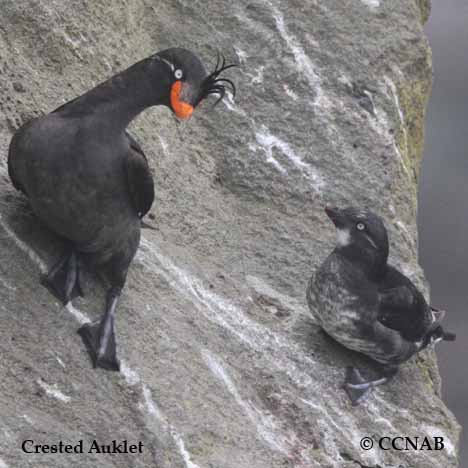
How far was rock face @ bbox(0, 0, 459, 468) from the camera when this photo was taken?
14.0 ft

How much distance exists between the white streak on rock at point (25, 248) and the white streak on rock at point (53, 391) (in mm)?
612

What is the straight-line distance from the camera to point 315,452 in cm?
477

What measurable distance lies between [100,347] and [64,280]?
0.35m

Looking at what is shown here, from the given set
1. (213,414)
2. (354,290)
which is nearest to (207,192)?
(354,290)

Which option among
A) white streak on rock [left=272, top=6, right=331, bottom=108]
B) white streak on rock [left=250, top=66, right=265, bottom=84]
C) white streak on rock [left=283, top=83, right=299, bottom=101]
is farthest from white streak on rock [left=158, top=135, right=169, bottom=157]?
white streak on rock [left=272, top=6, right=331, bottom=108]

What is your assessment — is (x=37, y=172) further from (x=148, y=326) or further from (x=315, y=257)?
(x=315, y=257)

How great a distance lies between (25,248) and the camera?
4.54 m

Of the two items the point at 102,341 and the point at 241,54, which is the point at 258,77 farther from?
the point at 102,341

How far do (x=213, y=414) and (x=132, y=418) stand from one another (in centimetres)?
45

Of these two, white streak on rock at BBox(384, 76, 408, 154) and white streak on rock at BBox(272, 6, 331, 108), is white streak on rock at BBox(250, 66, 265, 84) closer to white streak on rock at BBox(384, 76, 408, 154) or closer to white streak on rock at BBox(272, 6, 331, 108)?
white streak on rock at BBox(272, 6, 331, 108)

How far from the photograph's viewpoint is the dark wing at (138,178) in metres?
4.31

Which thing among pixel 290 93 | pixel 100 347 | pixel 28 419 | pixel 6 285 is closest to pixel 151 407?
pixel 100 347

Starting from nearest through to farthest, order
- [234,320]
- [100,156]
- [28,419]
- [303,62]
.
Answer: [28,419], [100,156], [234,320], [303,62]

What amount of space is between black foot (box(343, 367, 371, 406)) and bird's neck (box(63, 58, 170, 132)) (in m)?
1.76
